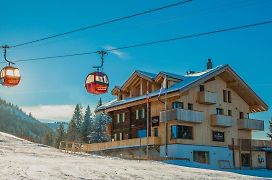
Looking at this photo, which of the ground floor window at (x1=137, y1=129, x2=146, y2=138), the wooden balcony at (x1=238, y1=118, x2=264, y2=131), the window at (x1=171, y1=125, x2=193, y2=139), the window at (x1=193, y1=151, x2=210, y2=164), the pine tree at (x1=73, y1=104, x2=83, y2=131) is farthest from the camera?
the pine tree at (x1=73, y1=104, x2=83, y2=131)

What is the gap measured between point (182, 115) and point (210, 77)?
254 inches

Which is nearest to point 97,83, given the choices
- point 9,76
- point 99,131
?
point 9,76

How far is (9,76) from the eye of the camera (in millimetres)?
29594

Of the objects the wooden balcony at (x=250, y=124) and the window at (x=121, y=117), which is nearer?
the wooden balcony at (x=250, y=124)

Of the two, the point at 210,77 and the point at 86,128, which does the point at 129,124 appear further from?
the point at 86,128

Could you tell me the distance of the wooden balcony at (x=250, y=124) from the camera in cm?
5456

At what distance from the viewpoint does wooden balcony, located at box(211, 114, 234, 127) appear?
5097cm

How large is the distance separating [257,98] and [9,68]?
35431 millimetres

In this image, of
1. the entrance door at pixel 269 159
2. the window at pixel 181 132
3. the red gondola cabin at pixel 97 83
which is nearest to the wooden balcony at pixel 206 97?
the window at pixel 181 132

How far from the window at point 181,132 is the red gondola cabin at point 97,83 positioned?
21191mm

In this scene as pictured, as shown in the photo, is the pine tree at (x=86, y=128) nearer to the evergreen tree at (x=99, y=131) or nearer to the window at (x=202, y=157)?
the evergreen tree at (x=99, y=131)

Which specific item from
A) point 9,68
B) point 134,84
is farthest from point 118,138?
point 9,68

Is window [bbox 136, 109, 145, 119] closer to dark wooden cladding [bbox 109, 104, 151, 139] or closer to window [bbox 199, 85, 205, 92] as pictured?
dark wooden cladding [bbox 109, 104, 151, 139]

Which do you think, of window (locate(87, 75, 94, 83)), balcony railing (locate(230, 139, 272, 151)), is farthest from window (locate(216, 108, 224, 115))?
window (locate(87, 75, 94, 83))
